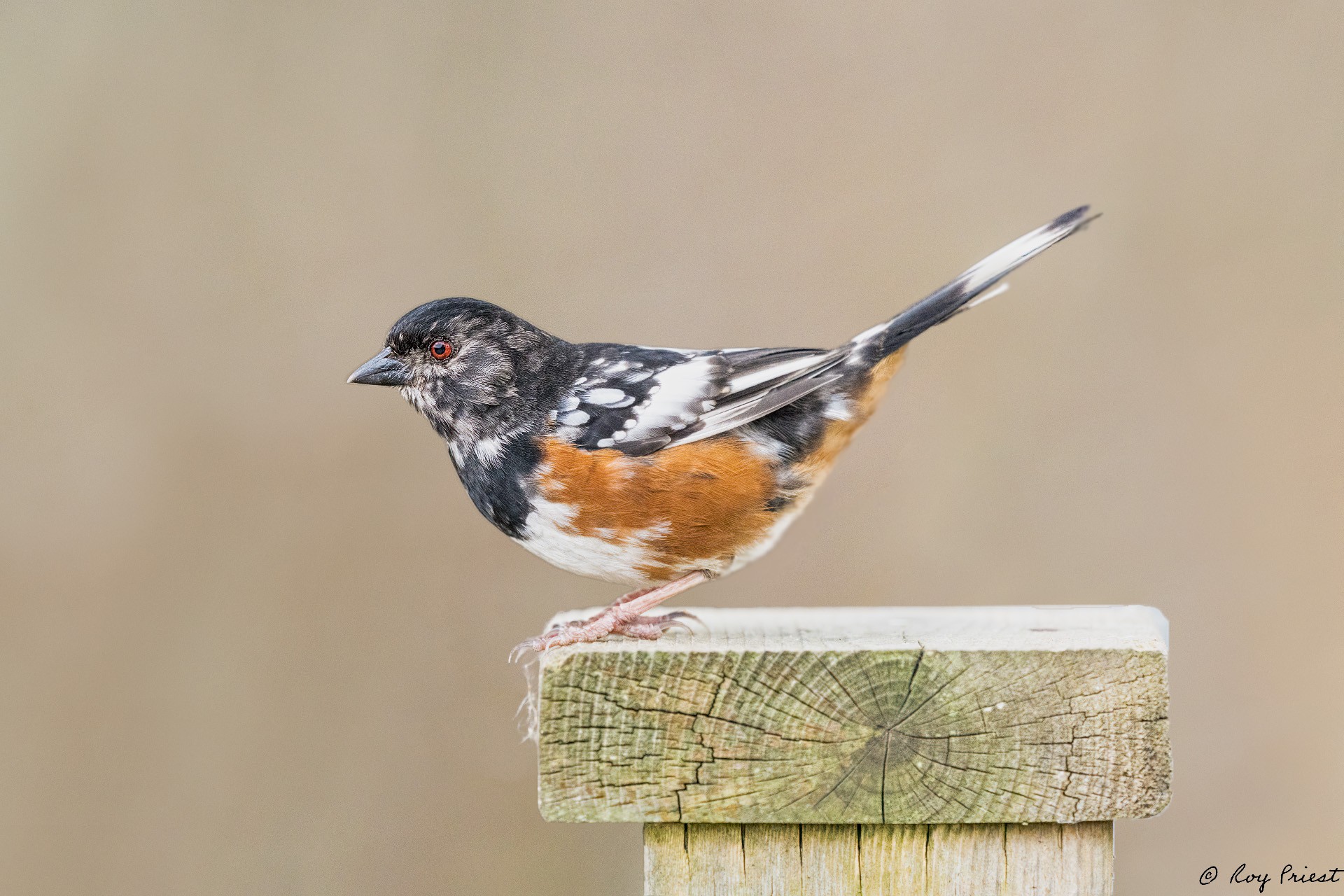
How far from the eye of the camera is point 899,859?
80.7 inches

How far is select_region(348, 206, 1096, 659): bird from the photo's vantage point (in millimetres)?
2762

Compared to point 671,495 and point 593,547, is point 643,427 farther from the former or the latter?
point 593,547

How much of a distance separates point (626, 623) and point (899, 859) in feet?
2.80

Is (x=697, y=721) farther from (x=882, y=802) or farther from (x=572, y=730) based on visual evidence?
(x=882, y=802)

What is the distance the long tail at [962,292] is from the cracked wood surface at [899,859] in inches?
50.4

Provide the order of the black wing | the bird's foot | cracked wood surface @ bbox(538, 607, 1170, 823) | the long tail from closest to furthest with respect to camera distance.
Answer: cracked wood surface @ bbox(538, 607, 1170, 823)
the bird's foot
the long tail
the black wing

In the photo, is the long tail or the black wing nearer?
the long tail

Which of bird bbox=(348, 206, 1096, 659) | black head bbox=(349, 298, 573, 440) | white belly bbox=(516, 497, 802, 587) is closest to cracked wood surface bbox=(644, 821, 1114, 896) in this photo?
bird bbox=(348, 206, 1096, 659)

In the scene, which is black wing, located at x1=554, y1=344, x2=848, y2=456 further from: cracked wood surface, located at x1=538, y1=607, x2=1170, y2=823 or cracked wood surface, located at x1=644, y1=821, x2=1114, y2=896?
cracked wood surface, located at x1=644, y1=821, x2=1114, y2=896

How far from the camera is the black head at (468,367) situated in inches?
114

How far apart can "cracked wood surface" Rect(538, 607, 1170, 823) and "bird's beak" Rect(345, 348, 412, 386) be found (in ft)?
3.91

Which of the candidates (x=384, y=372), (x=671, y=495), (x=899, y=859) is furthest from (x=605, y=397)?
(x=899, y=859)

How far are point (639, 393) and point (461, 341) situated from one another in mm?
475

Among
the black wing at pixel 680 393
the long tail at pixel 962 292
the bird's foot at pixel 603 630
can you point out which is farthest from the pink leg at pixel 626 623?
the long tail at pixel 962 292
